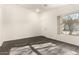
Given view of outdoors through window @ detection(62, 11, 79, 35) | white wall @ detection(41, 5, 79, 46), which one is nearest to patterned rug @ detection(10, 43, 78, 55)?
white wall @ detection(41, 5, 79, 46)

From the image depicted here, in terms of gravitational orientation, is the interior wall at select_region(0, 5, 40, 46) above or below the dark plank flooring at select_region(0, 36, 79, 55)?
above

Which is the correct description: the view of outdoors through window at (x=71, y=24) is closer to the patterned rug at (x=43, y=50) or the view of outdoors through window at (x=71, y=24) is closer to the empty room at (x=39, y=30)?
the empty room at (x=39, y=30)

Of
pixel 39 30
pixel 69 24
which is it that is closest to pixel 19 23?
pixel 39 30

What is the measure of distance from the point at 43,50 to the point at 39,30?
24 cm

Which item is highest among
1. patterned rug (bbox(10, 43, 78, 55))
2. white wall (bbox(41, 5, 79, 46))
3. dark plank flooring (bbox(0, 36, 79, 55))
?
white wall (bbox(41, 5, 79, 46))

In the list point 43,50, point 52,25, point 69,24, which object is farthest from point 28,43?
point 69,24

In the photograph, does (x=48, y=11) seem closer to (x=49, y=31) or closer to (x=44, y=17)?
(x=44, y=17)

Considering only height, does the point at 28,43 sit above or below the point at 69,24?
below

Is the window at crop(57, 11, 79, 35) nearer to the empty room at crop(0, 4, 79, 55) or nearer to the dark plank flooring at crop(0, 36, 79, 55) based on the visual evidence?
the empty room at crop(0, 4, 79, 55)

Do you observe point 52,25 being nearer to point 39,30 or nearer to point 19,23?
point 39,30

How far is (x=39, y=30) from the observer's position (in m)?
1.02

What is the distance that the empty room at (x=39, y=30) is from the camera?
0.93m

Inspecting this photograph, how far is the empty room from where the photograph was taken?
3.05 ft
